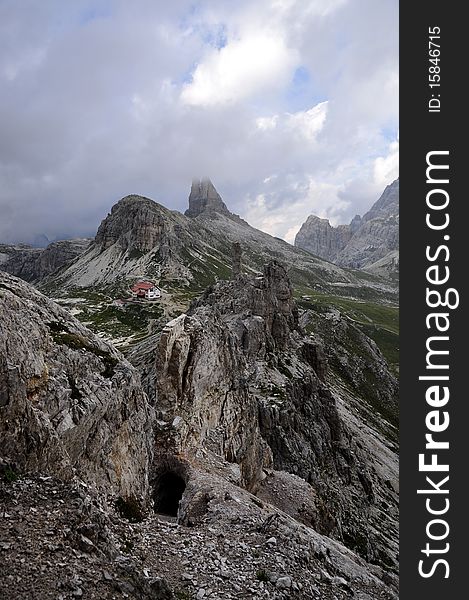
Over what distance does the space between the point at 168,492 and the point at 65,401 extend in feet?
38.0

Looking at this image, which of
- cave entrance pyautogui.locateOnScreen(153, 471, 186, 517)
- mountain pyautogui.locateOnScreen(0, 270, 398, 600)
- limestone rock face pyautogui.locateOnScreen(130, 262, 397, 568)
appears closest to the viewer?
mountain pyautogui.locateOnScreen(0, 270, 398, 600)

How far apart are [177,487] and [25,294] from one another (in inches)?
584

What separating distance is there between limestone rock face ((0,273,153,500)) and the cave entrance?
3.63 metres

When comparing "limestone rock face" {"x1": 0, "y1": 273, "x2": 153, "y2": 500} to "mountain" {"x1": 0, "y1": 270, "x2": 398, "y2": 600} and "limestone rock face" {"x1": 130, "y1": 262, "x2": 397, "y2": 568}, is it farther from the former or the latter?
"limestone rock face" {"x1": 130, "y1": 262, "x2": 397, "y2": 568}

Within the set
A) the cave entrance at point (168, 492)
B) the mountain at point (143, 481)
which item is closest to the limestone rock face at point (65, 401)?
the mountain at point (143, 481)

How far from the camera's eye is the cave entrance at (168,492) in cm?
2375

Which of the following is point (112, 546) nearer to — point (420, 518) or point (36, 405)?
point (36, 405)

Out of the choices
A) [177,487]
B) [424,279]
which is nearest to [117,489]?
[177,487]

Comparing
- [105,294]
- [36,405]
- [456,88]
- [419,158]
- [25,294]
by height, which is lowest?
[36,405]

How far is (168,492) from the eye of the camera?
24.6 m

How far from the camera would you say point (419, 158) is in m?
16.1

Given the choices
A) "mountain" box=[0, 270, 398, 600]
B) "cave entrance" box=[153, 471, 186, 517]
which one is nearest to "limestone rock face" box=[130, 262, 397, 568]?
"mountain" box=[0, 270, 398, 600]

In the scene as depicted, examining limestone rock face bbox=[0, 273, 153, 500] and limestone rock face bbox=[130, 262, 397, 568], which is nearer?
limestone rock face bbox=[0, 273, 153, 500]

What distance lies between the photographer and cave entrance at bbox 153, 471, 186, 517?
77.9 feet
